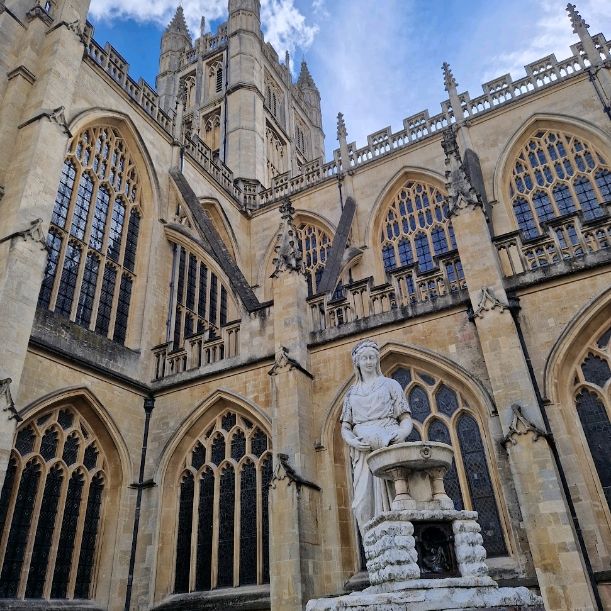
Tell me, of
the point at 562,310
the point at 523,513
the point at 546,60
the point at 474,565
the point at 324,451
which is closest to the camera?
the point at 474,565

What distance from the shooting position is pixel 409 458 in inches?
163

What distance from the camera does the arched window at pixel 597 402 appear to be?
754 cm

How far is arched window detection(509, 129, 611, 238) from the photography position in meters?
13.7

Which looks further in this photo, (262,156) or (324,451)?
(262,156)

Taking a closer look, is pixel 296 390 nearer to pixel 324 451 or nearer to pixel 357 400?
pixel 324 451

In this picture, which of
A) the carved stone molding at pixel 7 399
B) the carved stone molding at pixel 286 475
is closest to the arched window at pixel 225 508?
the carved stone molding at pixel 286 475

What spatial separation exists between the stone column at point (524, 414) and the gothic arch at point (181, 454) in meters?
4.36

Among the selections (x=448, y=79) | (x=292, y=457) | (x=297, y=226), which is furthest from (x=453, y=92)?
(x=292, y=457)

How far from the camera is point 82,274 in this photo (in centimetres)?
1170

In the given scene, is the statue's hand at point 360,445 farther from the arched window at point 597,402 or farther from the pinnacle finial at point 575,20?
the pinnacle finial at point 575,20

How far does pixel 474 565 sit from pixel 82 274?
10292mm

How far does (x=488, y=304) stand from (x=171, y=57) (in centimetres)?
2846

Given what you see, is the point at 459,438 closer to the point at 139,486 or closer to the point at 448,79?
the point at 139,486

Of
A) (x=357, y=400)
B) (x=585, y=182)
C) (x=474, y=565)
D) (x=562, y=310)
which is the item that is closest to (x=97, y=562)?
(x=357, y=400)
